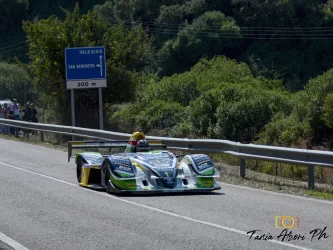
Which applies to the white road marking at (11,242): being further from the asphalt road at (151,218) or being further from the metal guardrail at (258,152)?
the metal guardrail at (258,152)

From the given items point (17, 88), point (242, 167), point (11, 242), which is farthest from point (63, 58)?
point (17, 88)

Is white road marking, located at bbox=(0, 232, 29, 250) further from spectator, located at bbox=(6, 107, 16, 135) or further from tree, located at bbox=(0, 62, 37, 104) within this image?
tree, located at bbox=(0, 62, 37, 104)

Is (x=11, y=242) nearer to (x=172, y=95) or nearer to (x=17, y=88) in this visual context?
(x=172, y=95)

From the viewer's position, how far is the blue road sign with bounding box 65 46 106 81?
2452cm

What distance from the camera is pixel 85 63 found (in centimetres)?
2452

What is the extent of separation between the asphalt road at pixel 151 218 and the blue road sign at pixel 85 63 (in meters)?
10.1

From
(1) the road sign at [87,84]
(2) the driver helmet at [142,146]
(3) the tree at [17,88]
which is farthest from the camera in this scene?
(3) the tree at [17,88]

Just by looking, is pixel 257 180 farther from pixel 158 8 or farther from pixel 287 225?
pixel 158 8

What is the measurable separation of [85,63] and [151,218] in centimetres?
1471

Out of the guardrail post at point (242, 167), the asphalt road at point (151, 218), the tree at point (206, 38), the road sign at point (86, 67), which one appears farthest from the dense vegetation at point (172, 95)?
the tree at point (206, 38)

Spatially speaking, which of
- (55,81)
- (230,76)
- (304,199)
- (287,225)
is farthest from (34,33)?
(287,225)

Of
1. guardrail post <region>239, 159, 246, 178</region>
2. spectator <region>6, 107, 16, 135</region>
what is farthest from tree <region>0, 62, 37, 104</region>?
guardrail post <region>239, 159, 246, 178</region>

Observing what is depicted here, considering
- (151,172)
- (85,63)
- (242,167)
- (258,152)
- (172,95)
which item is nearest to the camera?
(151,172)

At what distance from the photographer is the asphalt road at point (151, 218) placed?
880 cm
